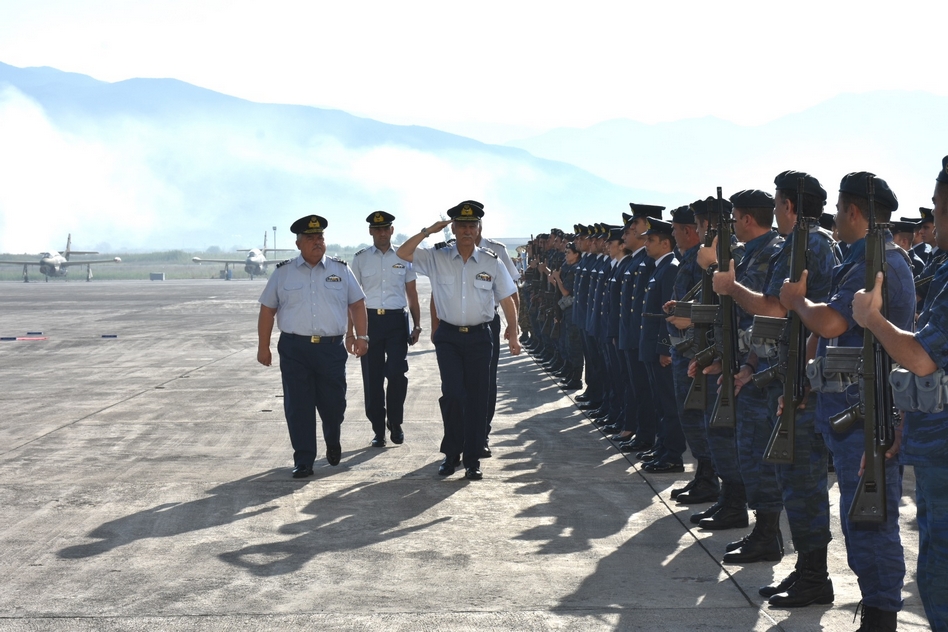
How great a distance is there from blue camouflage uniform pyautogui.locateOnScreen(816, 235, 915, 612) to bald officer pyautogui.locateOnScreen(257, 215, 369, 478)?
4.49 meters

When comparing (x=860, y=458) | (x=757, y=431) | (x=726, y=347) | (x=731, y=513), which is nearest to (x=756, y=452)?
(x=757, y=431)

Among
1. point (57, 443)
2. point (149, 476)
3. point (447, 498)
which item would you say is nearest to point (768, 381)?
point (447, 498)

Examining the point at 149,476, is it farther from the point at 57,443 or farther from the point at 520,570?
the point at 520,570

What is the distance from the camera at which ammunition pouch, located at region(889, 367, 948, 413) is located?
343cm

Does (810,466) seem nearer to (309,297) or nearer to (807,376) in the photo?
(807,376)

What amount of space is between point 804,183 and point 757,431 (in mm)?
1366

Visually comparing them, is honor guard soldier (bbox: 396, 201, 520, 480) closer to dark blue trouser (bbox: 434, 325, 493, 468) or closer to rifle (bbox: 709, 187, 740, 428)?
dark blue trouser (bbox: 434, 325, 493, 468)

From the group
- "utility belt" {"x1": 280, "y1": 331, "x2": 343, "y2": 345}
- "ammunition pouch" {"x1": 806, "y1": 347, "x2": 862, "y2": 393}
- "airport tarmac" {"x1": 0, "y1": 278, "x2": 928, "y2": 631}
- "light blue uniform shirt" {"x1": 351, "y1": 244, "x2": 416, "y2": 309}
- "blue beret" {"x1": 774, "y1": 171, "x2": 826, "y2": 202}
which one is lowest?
"airport tarmac" {"x1": 0, "y1": 278, "x2": 928, "y2": 631}

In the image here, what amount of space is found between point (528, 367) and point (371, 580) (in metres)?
11.5

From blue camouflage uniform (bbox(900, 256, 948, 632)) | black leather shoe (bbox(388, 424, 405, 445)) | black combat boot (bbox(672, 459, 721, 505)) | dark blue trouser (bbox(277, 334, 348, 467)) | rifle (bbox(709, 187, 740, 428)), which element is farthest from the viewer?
black leather shoe (bbox(388, 424, 405, 445))

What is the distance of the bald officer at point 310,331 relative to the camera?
Result: 8.20 metres

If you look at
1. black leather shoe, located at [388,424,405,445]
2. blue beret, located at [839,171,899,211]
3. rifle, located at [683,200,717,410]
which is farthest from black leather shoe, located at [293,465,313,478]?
blue beret, located at [839,171,899,211]

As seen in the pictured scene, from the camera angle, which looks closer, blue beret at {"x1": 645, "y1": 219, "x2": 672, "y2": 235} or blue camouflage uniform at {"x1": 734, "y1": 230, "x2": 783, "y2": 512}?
blue camouflage uniform at {"x1": 734, "y1": 230, "x2": 783, "y2": 512}

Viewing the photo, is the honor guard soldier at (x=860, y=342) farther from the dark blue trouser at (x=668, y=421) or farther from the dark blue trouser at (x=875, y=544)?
the dark blue trouser at (x=668, y=421)
